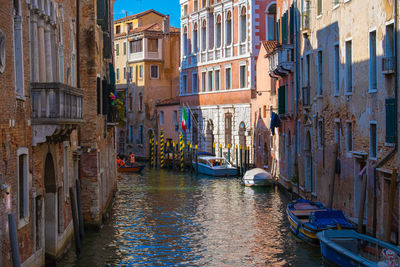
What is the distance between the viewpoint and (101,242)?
54.7 feet

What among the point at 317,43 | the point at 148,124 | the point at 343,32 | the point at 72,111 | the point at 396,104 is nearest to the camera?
the point at 72,111

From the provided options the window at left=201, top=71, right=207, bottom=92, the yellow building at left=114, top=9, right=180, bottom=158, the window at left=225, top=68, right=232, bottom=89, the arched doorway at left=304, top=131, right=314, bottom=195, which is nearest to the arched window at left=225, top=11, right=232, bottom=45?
the window at left=225, top=68, right=232, bottom=89

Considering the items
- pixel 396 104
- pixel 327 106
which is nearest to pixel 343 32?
pixel 327 106

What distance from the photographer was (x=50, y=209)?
43.9 ft

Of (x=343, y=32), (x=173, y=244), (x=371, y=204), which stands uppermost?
(x=343, y=32)

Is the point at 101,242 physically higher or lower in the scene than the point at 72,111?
lower

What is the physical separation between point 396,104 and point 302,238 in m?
4.44

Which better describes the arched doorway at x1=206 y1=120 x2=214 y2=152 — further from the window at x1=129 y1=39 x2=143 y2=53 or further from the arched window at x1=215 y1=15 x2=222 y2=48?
the window at x1=129 y1=39 x2=143 y2=53

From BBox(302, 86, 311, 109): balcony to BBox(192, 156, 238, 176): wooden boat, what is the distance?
12340 mm

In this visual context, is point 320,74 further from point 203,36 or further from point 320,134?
point 203,36

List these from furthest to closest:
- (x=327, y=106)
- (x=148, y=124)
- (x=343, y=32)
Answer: (x=148, y=124)
(x=327, y=106)
(x=343, y=32)

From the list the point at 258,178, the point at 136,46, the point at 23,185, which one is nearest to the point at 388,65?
the point at 23,185

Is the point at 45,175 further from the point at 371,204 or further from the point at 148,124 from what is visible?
the point at 148,124

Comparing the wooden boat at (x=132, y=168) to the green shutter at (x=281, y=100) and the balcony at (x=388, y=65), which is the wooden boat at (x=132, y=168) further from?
the balcony at (x=388, y=65)
